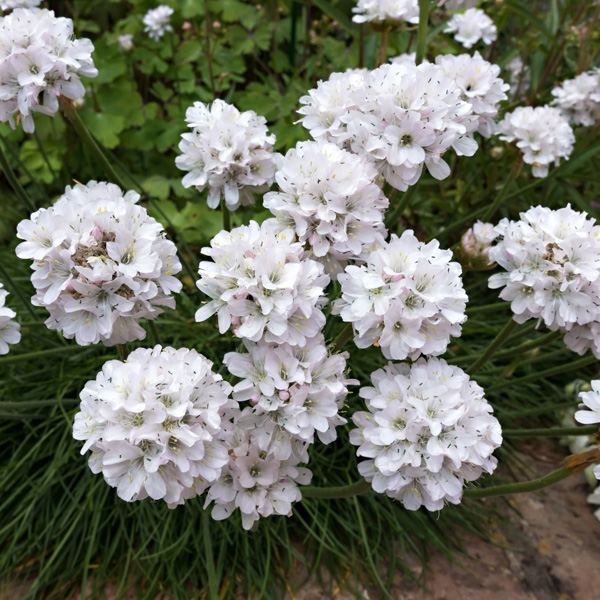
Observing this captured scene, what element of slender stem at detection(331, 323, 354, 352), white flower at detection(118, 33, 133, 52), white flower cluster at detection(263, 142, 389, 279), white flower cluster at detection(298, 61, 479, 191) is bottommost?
white flower at detection(118, 33, 133, 52)

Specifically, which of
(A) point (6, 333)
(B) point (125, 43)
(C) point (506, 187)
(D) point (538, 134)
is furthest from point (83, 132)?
(B) point (125, 43)

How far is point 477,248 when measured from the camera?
5.32ft

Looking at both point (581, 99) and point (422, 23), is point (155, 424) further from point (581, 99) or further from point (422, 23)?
point (581, 99)

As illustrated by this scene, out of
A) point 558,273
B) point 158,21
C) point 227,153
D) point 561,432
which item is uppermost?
point 227,153

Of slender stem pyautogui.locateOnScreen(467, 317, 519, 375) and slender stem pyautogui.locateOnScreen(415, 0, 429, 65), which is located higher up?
slender stem pyautogui.locateOnScreen(415, 0, 429, 65)

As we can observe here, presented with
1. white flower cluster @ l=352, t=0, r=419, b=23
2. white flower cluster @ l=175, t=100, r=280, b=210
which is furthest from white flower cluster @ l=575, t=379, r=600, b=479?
white flower cluster @ l=352, t=0, r=419, b=23

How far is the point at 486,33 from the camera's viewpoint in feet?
8.38

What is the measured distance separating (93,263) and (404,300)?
2.06ft

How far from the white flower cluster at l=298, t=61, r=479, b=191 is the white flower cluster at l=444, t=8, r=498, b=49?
4.67ft

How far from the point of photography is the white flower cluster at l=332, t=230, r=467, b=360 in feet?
3.53

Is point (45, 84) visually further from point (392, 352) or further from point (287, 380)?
point (392, 352)

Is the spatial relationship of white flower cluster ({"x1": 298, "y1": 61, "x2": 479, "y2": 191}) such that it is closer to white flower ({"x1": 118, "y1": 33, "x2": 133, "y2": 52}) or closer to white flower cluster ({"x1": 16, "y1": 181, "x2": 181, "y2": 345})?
white flower cluster ({"x1": 16, "y1": 181, "x2": 181, "y2": 345})

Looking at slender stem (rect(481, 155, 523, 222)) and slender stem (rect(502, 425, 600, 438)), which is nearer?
slender stem (rect(502, 425, 600, 438))

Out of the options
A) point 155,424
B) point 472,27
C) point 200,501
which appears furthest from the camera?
point 472,27
